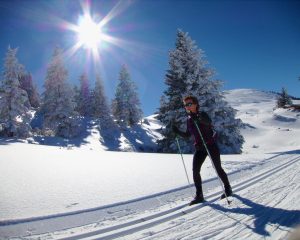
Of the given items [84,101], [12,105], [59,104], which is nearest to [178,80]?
[12,105]

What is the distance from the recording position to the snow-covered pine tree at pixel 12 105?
2906cm

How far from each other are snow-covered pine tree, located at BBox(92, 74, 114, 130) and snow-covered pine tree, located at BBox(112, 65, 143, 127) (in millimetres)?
2885

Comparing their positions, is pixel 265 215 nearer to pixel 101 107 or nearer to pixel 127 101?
pixel 101 107

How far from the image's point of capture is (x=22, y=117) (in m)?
29.8

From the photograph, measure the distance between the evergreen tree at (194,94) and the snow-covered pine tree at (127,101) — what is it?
27.1 metres

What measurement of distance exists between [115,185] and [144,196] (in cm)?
98

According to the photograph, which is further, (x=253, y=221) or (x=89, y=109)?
(x=89, y=109)

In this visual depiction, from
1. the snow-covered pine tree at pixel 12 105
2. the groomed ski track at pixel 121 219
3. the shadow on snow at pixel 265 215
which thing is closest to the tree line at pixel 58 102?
the snow-covered pine tree at pixel 12 105

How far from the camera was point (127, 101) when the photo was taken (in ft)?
179

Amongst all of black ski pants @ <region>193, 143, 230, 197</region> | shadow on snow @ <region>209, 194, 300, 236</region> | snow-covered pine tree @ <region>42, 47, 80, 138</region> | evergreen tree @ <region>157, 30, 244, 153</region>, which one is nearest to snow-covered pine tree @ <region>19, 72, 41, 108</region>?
snow-covered pine tree @ <region>42, 47, 80, 138</region>

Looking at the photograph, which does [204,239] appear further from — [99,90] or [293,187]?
[99,90]

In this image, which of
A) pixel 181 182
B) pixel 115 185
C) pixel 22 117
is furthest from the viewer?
pixel 22 117

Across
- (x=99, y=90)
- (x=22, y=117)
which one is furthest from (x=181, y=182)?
(x=99, y=90)

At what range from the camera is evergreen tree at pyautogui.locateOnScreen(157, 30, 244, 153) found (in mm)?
23531
